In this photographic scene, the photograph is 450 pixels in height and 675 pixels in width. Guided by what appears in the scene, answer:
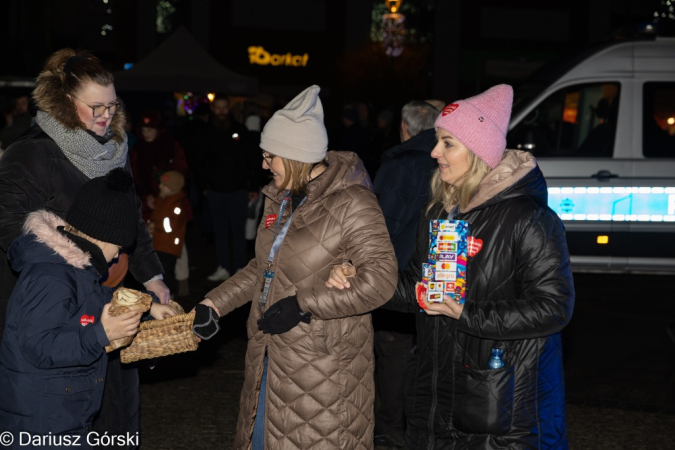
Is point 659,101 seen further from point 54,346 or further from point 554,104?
point 54,346

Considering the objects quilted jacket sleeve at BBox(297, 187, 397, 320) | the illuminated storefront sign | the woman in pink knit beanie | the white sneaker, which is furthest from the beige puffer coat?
the illuminated storefront sign

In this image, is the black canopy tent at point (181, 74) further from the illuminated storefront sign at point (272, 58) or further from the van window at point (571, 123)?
the illuminated storefront sign at point (272, 58)

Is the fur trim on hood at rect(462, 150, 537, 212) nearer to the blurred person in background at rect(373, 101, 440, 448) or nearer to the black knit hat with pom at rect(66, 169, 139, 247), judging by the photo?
the black knit hat with pom at rect(66, 169, 139, 247)

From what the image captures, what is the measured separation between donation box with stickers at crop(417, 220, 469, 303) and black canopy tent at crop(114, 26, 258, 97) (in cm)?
1191

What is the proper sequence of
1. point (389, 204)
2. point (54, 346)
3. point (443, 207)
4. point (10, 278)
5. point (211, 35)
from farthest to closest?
point (211, 35) → point (389, 204) → point (10, 278) → point (443, 207) → point (54, 346)

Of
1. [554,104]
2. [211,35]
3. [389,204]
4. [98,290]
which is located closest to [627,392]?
[389,204]

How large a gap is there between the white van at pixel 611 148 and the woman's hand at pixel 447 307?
6158 millimetres

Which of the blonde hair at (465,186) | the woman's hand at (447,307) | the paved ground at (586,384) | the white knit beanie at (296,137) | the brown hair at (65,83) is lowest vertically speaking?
the paved ground at (586,384)

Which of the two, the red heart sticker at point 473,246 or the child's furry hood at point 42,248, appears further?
the red heart sticker at point 473,246

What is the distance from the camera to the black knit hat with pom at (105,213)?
3.50 m

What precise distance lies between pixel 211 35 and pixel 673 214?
33504 millimetres

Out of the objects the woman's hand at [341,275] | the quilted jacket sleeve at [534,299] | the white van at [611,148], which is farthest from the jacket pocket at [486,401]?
the white van at [611,148]

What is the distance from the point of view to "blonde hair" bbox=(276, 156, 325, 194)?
3.89 m

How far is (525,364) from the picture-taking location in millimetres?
3406
